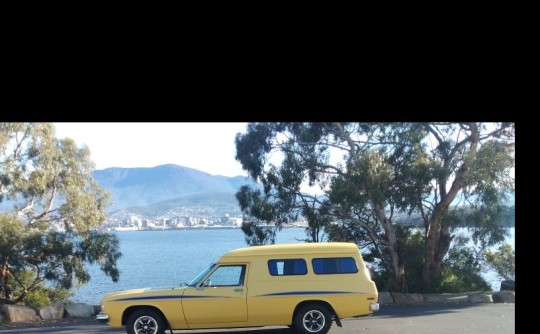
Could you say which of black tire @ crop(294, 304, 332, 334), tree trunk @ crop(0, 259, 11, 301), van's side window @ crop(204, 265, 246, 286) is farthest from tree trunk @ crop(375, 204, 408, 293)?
tree trunk @ crop(0, 259, 11, 301)

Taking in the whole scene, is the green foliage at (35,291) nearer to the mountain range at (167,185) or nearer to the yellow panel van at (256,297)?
the yellow panel van at (256,297)

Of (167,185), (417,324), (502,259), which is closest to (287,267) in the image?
(417,324)

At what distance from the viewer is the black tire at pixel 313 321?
9508 mm

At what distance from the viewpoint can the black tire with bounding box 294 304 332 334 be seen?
31.2ft

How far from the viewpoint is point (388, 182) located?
15.2m

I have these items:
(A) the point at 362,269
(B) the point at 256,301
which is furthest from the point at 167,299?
(A) the point at 362,269

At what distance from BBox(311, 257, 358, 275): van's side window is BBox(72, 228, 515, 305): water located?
2105 millimetres

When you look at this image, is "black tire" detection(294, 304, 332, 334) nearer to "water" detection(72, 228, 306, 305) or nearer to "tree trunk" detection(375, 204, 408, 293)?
"water" detection(72, 228, 306, 305)

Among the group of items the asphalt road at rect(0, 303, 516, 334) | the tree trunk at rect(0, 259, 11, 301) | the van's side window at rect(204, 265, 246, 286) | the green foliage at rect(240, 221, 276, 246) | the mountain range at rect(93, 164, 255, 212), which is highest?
the mountain range at rect(93, 164, 255, 212)

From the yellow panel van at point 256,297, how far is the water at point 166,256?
65 cm

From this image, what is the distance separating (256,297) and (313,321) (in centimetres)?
87

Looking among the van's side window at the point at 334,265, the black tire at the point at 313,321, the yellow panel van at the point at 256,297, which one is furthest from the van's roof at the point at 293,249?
the black tire at the point at 313,321
